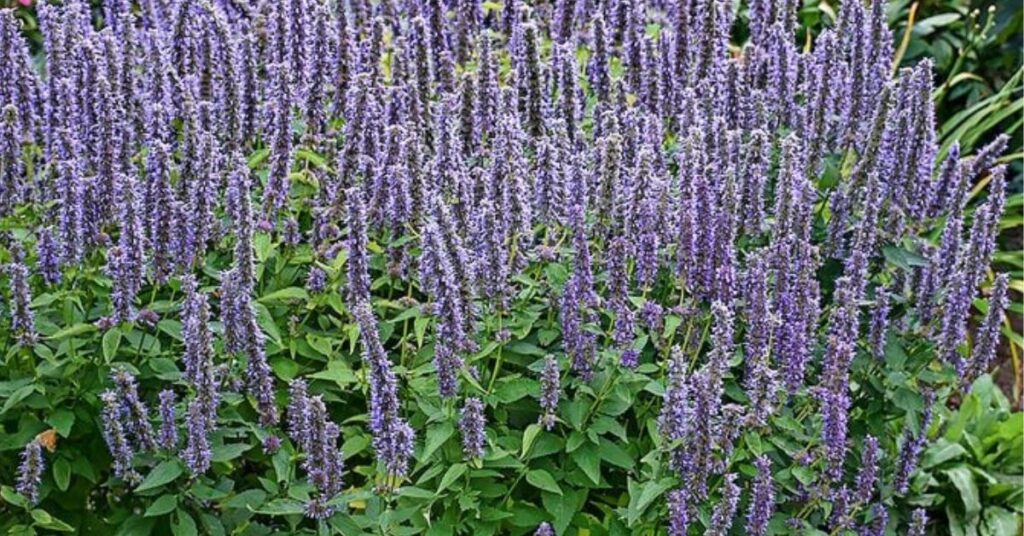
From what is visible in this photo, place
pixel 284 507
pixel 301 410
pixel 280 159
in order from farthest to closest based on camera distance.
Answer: pixel 280 159 < pixel 284 507 < pixel 301 410

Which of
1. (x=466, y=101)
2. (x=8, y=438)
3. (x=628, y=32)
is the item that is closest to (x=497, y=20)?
(x=628, y=32)

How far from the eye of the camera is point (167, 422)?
11.4 feet

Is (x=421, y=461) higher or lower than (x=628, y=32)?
lower

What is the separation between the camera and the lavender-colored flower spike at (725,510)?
3.52 metres

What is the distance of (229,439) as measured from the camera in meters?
3.86

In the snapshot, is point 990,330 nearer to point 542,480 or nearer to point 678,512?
point 678,512

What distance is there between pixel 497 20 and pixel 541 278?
159 cm

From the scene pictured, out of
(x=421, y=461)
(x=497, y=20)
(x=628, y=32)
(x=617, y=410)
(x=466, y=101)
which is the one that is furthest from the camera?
(x=497, y=20)

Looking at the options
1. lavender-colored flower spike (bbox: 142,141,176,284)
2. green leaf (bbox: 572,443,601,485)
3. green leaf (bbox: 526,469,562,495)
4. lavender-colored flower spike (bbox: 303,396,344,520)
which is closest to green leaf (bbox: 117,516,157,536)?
lavender-colored flower spike (bbox: 303,396,344,520)

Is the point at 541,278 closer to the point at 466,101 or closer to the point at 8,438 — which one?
the point at 466,101

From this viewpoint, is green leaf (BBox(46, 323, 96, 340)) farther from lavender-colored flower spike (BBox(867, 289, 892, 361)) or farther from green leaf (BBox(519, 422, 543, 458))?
lavender-colored flower spike (BBox(867, 289, 892, 361))

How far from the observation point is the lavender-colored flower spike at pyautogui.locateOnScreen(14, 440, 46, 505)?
11.3 ft

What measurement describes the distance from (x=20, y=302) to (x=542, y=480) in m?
1.37

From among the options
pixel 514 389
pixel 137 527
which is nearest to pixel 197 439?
pixel 137 527
